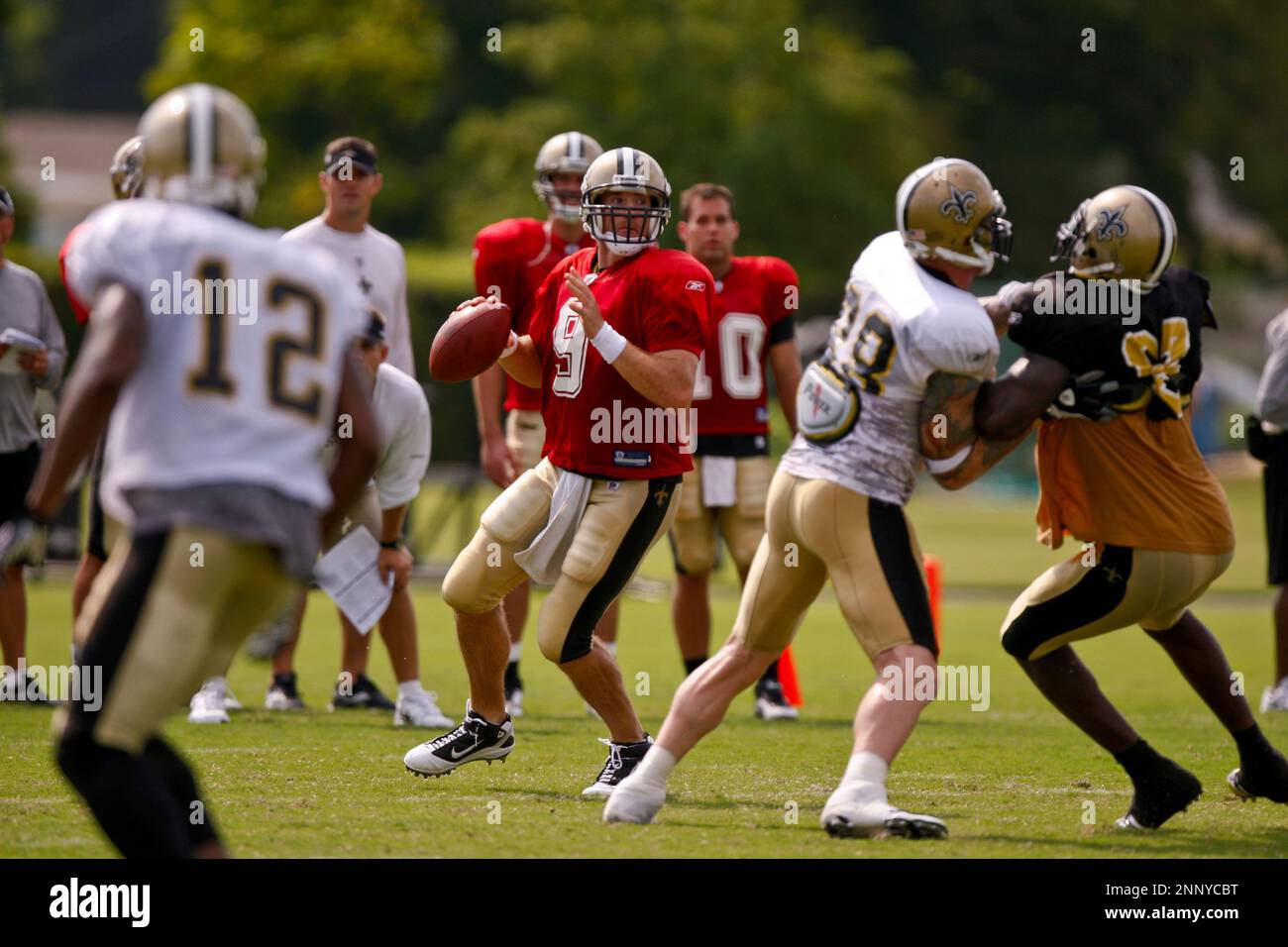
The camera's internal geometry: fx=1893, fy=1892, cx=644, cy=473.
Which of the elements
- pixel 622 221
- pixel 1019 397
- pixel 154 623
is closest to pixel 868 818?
pixel 1019 397

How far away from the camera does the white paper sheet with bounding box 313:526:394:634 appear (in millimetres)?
6957

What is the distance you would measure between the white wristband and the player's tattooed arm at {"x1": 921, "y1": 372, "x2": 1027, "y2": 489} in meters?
0.96

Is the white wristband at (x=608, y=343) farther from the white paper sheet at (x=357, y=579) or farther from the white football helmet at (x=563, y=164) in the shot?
the white football helmet at (x=563, y=164)

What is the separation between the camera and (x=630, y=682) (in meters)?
9.59

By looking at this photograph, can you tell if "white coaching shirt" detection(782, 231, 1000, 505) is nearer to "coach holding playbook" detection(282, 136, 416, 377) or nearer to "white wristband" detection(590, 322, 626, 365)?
"white wristband" detection(590, 322, 626, 365)

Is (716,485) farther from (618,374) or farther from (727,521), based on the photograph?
(618,374)

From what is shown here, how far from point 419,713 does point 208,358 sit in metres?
3.84

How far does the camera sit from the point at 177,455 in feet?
13.1

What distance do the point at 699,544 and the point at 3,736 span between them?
3.03 m

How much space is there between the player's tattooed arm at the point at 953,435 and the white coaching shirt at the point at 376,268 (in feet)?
11.1

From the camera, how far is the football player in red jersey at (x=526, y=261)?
799 cm

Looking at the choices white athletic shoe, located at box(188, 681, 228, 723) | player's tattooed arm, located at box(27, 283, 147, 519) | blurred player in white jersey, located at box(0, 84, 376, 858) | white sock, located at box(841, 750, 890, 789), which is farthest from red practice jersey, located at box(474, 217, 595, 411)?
player's tattooed arm, located at box(27, 283, 147, 519)
